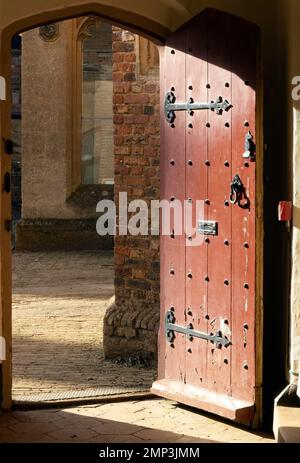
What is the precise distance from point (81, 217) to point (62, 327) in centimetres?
651

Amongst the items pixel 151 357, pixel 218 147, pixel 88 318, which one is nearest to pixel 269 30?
pixel 218 147

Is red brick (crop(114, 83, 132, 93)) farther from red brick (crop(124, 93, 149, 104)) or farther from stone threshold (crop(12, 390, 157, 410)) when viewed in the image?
stone threshold (crop(12, 390, 157, 410))

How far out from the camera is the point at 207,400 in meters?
5.68

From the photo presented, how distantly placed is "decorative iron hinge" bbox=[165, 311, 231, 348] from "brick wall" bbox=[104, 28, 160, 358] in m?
1.87

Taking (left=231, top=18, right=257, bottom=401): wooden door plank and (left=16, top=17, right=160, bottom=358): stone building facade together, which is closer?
(left=231, top=18, right=257, bottom=401): wooden door plank

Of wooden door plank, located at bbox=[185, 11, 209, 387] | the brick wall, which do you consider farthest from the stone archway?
the brick wall

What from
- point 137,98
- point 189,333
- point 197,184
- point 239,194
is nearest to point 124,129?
point 137,98

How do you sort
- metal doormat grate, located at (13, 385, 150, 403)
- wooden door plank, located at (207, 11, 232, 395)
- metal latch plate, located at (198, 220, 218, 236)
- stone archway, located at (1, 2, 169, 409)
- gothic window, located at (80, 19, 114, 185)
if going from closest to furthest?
wooden door plank, located at (207, 11, 232, 395), metal latch plate, located at (198, 220, 218, 236), stone archway, located at (1, 2, 169, 409), metal doormat grate, located at (13, 385, 150, 403), gothic window, located at (80, 19, 114, 185)

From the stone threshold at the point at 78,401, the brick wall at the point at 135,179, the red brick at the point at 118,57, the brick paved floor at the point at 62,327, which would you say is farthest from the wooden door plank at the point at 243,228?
the red brick at the point at 118,57

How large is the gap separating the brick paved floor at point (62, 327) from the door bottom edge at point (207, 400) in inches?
40.1

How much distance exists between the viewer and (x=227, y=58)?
553 cm

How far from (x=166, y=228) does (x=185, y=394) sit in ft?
3.33

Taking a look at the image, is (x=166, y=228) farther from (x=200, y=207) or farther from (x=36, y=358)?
(x=36, y=358)

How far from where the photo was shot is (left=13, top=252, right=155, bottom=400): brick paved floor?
24.1ft
